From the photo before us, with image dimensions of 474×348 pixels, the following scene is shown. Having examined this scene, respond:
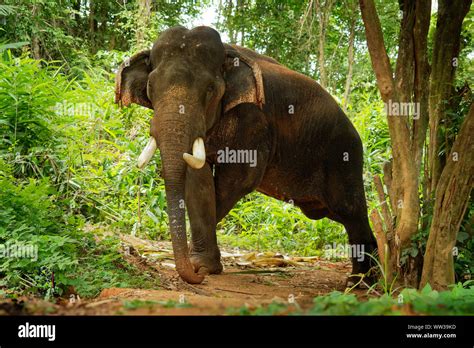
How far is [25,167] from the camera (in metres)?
8.48

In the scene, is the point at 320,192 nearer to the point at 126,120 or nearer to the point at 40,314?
the point at 126,120

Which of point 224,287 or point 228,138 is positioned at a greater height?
point 228,138

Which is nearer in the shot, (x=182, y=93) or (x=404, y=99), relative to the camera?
(x=182, y=93)

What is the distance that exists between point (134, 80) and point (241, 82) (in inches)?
45.0

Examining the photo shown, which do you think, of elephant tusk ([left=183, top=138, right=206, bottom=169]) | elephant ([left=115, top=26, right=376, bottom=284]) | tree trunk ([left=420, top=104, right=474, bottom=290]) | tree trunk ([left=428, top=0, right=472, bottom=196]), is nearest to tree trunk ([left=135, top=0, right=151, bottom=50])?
elephant ([left=115, top=26, right=376, bottom=284])

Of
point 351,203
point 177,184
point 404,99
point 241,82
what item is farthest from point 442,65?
point 177,184

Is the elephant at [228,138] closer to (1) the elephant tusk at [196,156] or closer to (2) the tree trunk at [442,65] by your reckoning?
(1) the elephant tusk at [196,156]

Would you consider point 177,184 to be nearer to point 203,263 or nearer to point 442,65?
point 203,263

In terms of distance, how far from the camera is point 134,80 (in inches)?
292

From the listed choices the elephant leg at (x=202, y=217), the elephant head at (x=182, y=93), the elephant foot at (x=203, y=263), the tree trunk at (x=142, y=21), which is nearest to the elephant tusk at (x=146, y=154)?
the elephant head at (x=182, y=93)

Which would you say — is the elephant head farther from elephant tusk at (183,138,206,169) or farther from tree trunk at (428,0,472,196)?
tree trunk at (428,0,472,196)

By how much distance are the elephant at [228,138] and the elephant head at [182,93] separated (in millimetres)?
10

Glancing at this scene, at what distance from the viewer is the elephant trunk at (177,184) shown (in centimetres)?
586

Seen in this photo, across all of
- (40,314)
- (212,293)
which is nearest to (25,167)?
(212,293)
